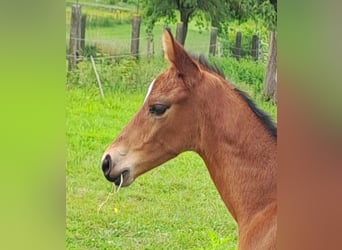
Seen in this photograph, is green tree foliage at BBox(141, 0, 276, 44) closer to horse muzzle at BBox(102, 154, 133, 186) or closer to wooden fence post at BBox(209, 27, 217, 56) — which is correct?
wooden fence post at BBox(209, 27, 217, 56)

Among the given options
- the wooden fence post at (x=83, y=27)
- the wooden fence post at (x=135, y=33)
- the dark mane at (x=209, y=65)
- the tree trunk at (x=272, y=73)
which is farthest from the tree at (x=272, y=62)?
the wooden fence post at (x=83, y=27)

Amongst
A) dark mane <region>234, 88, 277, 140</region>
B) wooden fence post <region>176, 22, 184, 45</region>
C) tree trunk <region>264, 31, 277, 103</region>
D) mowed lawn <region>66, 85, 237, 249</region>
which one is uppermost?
wooden fence post <region>176, 22, 184, 45</region>

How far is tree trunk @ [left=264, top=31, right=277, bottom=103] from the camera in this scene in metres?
1.63

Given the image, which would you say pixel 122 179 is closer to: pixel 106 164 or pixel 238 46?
pixel 106 164

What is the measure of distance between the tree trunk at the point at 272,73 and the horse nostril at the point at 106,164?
425 mm

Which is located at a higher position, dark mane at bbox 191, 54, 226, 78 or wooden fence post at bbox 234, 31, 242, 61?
wooden fence post at bbox 234, 31, 242, 61

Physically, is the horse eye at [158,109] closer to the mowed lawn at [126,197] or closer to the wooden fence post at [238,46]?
the mowed lawn at [126,197]

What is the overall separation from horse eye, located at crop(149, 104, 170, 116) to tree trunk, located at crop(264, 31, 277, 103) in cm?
25

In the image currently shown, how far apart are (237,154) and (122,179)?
304 millimetres

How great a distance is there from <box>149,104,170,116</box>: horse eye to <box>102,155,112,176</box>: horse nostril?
0.52ft

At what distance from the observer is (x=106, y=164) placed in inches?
64.7

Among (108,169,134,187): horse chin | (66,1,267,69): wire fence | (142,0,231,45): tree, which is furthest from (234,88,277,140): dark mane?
(108,169,134,187): horse chin

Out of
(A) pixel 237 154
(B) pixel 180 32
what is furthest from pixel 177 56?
Answer: (A) pixel 237 154
